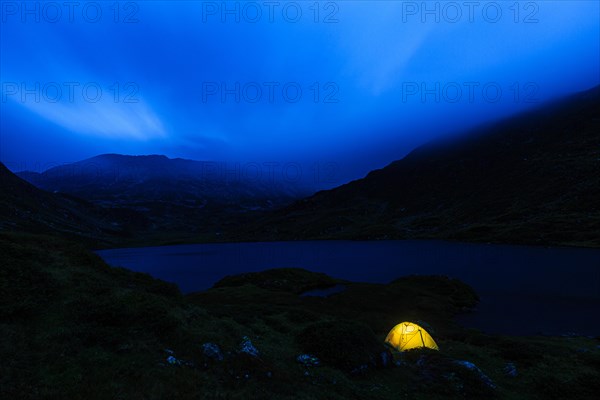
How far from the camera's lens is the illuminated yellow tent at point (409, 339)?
28578 millimetres

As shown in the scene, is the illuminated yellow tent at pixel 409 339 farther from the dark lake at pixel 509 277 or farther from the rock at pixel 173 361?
the dark lake at pixel 509 277

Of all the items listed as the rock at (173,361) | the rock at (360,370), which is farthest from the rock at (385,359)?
the rock at (173,361)

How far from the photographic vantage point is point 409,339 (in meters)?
29.1

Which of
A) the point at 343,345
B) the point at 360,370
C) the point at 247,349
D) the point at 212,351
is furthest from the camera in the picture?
the point at 343,345

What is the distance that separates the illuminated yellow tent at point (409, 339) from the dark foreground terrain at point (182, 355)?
4.92ft

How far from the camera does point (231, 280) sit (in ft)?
259

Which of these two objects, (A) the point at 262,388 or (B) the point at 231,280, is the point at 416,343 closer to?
(A) the point at 262,388

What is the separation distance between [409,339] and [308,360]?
13272 millimetres

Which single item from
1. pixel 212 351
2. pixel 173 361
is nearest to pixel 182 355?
pixel 173 361

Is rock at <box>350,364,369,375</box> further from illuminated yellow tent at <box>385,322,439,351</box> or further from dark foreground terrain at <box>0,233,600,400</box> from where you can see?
illuminated yellow tent at <box>385,322,439,351</box>

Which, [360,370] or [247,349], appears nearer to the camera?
[247,349]

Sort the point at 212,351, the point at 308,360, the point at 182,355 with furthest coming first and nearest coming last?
the point at 308,360 < the point at 212,351 < the point at 182,355

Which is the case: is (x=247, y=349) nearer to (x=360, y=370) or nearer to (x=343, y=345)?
(x=343, y=345)

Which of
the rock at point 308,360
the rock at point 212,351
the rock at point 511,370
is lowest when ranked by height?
the rock at point 511,370
